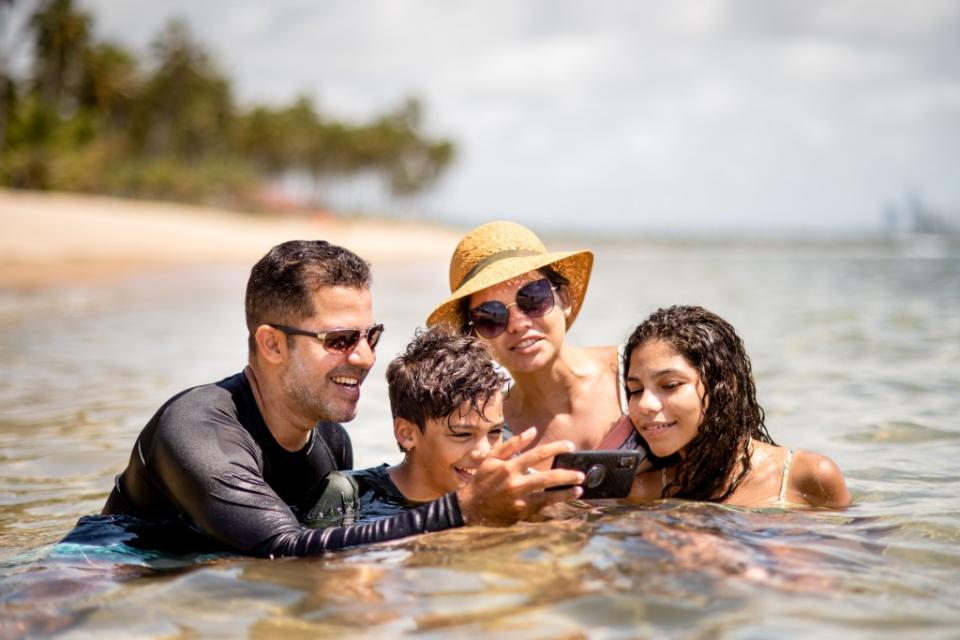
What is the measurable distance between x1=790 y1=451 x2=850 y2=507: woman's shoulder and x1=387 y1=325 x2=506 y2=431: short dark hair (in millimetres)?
1556

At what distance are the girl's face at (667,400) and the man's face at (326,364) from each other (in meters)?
1.35

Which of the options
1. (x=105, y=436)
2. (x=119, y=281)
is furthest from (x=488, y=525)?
(x=119, y=281)

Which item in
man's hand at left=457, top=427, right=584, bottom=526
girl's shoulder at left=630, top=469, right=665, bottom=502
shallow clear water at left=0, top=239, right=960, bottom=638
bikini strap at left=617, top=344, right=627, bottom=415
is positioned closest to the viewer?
shallow clear water at left=0, top=239, right=960, bottom=638

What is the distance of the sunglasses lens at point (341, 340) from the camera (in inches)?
170

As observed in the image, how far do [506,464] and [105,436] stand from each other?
16.7ft

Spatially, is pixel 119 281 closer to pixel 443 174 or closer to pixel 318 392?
pixel 318 392

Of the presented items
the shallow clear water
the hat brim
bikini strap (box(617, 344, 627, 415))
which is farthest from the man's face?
bikini strap (box(617, 344, 627, 415))

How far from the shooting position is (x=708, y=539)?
3975 millimetres

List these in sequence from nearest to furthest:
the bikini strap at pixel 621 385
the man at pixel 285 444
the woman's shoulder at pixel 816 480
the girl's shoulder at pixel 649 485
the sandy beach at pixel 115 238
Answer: the man at pixel 285 444
the woman's shoulder at pixel 816 480
the girl's shoulder at pixel 649 485
the bikini strap at pixel 621 385
the sandy beach at pixel 115 238

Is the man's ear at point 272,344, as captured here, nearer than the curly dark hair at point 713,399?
Yes

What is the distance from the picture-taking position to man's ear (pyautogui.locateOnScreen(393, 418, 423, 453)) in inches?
180

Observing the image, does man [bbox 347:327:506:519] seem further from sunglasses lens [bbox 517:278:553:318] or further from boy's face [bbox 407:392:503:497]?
sunglasses lens [bbox 517:278:553:318]

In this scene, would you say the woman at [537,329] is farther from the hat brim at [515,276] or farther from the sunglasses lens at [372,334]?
the sunglasses lens at [372,334]

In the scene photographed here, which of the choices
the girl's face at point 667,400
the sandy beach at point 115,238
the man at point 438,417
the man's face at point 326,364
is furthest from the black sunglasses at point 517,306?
the sandy beach at point 115,238
